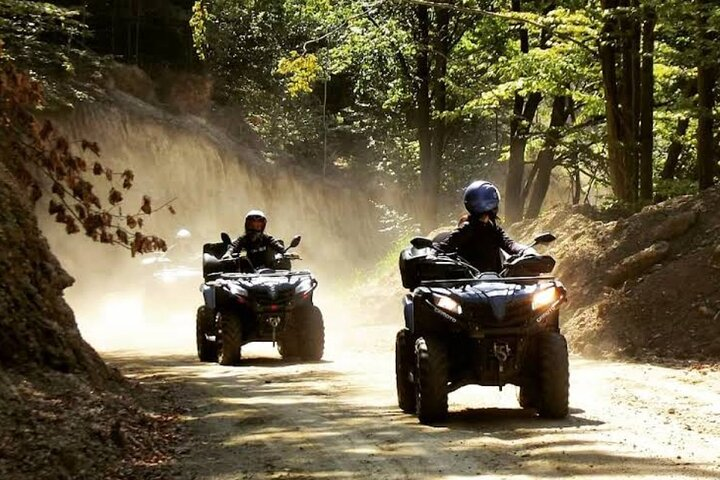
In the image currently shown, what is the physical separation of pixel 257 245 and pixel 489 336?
820 cm

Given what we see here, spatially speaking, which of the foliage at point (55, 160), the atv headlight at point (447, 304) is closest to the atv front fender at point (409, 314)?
the atv headlight at point (447, 304)

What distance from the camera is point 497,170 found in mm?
41938

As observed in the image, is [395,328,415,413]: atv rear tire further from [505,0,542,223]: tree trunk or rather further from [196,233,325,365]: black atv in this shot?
[505,0,542,223]: tree trunk

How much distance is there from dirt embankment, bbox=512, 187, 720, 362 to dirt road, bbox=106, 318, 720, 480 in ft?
4.83

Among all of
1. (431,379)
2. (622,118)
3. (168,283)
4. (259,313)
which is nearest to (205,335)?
(259,313)

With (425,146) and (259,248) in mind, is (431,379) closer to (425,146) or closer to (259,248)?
(259,248)

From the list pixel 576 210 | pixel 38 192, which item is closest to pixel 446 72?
pixel 576 210

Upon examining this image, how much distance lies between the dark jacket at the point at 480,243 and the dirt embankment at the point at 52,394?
9.38 feet

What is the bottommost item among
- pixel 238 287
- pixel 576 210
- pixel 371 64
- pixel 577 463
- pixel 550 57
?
pixel 577 463

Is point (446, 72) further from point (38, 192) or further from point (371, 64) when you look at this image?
point (38, 192)

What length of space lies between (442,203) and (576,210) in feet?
71.8

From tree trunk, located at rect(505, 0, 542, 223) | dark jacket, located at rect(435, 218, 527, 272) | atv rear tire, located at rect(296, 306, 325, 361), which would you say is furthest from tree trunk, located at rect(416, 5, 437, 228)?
dark jacket, located at rect(435, 218, 527, 272)

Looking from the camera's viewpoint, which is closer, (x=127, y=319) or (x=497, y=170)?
(x=127, y=319)

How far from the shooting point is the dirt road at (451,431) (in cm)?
660
